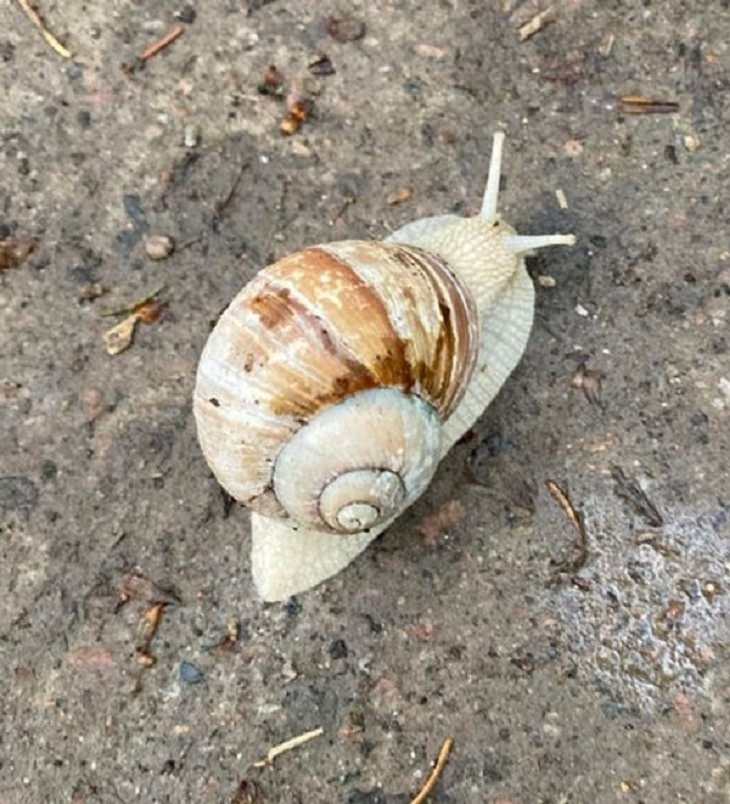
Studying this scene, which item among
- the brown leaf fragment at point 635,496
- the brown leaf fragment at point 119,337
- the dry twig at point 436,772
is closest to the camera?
the dry twig at point 436,772

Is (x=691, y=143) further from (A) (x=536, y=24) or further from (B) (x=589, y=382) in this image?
→ (B) (x=589, y=382)

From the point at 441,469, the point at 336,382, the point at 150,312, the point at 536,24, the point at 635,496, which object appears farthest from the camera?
the point at 536,24

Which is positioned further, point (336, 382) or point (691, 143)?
point (691, 143)

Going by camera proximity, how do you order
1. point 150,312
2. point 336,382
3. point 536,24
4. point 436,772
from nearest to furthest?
point 336,382, point 436,772, point 150,312, point 536,24

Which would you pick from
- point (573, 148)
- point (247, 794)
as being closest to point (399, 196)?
point (573, 148)

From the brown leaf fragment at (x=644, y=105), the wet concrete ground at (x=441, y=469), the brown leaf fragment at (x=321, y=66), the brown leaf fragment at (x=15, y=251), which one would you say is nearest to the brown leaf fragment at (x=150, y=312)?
the wet concrete ground at (x=441, y=469)

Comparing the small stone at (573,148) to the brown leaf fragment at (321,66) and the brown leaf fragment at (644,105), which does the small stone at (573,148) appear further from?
the brown leaf fragment at (321,66)

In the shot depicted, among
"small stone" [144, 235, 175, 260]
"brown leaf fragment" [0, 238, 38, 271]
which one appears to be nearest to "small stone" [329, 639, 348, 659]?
"small stone" [144, 235, 175, 260]
